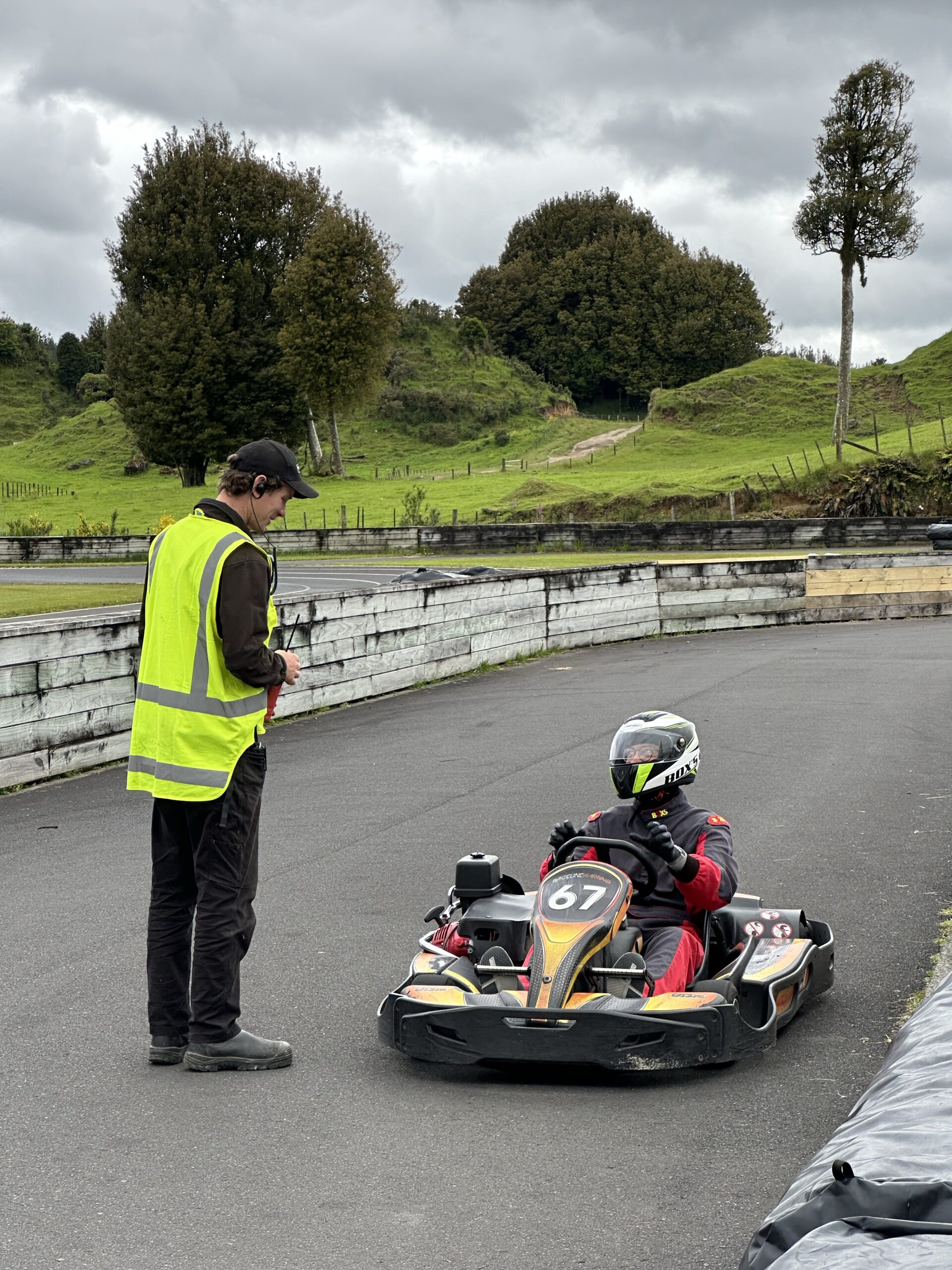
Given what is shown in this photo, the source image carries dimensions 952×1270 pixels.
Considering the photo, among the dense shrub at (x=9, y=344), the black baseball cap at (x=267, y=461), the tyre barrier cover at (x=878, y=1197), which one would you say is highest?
the dense shrub at (x=9, y=344)

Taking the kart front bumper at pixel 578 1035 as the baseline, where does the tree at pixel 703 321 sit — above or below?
above

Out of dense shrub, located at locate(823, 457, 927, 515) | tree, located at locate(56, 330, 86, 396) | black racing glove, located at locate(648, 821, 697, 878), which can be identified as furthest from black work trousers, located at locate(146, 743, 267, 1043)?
tree, located at locate(56, 330, 86, 396)

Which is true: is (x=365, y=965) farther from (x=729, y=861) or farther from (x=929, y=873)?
(x=929, y=873)

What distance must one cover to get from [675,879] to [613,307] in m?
95.6

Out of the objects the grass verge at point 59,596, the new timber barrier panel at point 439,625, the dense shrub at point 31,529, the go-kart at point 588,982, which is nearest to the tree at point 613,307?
the dense shrub at point 31,529

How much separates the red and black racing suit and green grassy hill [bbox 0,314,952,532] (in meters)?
38.6

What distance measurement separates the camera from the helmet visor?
5160 millimetres

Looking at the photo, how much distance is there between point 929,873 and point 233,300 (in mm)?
60957

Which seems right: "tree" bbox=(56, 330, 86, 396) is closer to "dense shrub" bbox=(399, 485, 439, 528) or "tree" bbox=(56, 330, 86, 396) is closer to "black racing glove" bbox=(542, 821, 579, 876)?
"dense shrub" bbox=(399, 485, 439, 528)

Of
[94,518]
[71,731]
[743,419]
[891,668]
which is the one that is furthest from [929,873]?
[743,419]

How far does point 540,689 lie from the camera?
1456 cm

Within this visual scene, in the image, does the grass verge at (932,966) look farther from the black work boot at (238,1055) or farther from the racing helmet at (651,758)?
the black work boot at (238,1055)

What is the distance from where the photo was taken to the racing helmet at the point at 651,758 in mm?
5160

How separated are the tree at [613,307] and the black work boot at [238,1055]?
9077 cm
